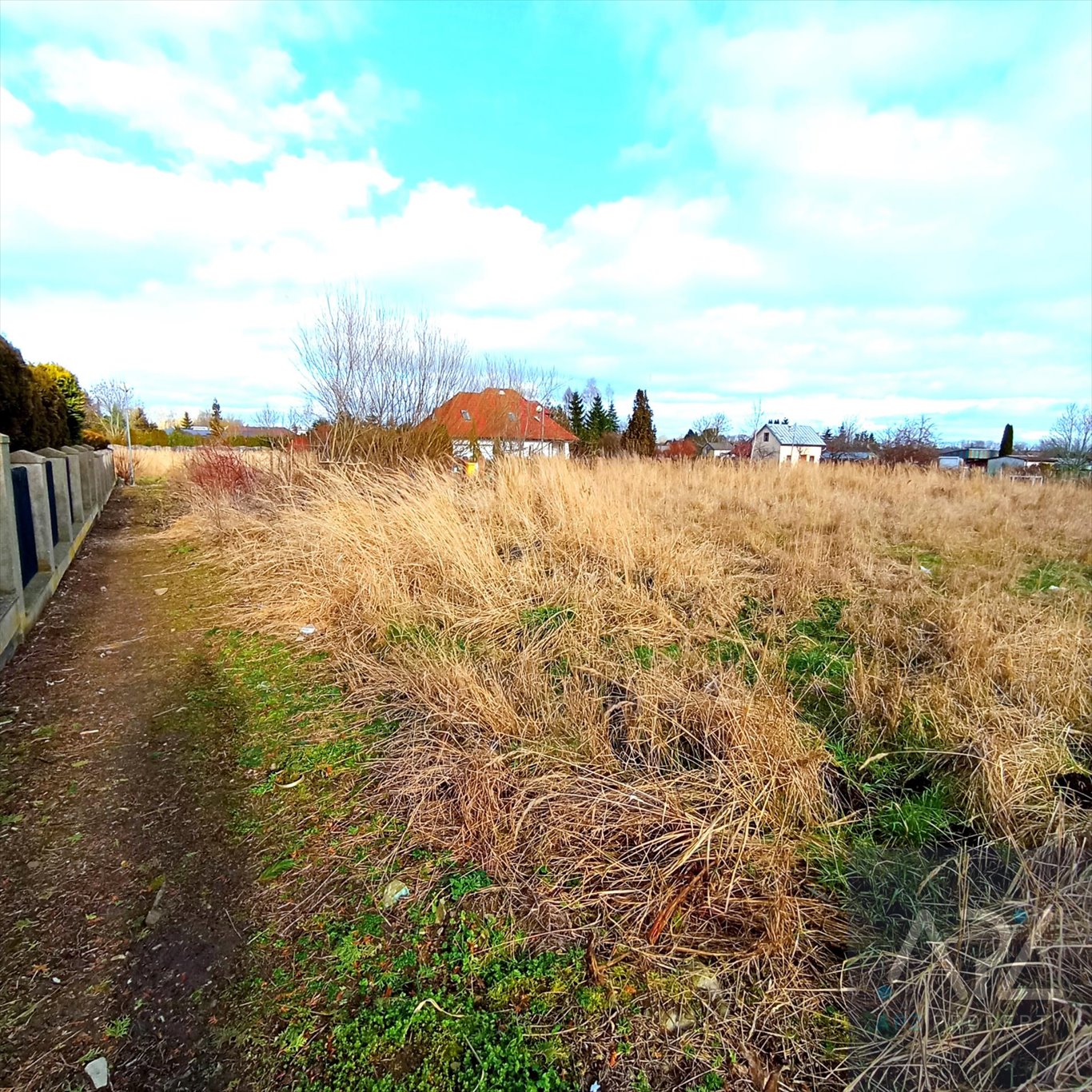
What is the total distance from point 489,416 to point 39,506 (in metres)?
12.0

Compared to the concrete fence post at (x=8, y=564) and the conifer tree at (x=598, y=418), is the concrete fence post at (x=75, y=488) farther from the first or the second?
the conifer tree at (x=598, y=418)

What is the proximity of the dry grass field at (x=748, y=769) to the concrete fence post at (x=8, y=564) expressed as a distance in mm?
1498

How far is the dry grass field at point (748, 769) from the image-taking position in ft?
4.57

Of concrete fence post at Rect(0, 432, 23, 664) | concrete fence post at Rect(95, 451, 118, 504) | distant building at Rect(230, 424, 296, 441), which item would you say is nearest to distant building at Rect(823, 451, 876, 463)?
distant building at Rect(230, 424, 296, 441)

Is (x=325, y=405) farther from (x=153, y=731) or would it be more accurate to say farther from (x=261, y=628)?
(x=153, y=731)

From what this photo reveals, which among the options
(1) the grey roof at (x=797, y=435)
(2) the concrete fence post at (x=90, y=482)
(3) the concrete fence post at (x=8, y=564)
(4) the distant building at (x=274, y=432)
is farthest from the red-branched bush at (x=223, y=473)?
(1) the grey roof at (x=797, y=435)

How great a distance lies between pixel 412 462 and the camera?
7797 millimetres

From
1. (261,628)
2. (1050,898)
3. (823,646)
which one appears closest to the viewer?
(1050,898)

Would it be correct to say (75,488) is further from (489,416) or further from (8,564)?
(489,416)

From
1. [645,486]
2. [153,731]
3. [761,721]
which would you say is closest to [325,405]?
[645,486]

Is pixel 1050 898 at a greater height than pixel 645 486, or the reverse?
pixel 645 486

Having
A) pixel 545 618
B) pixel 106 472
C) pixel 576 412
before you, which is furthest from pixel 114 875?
pixel 576 412

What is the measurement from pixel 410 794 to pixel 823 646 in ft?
8.55

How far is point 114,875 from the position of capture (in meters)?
1.91
